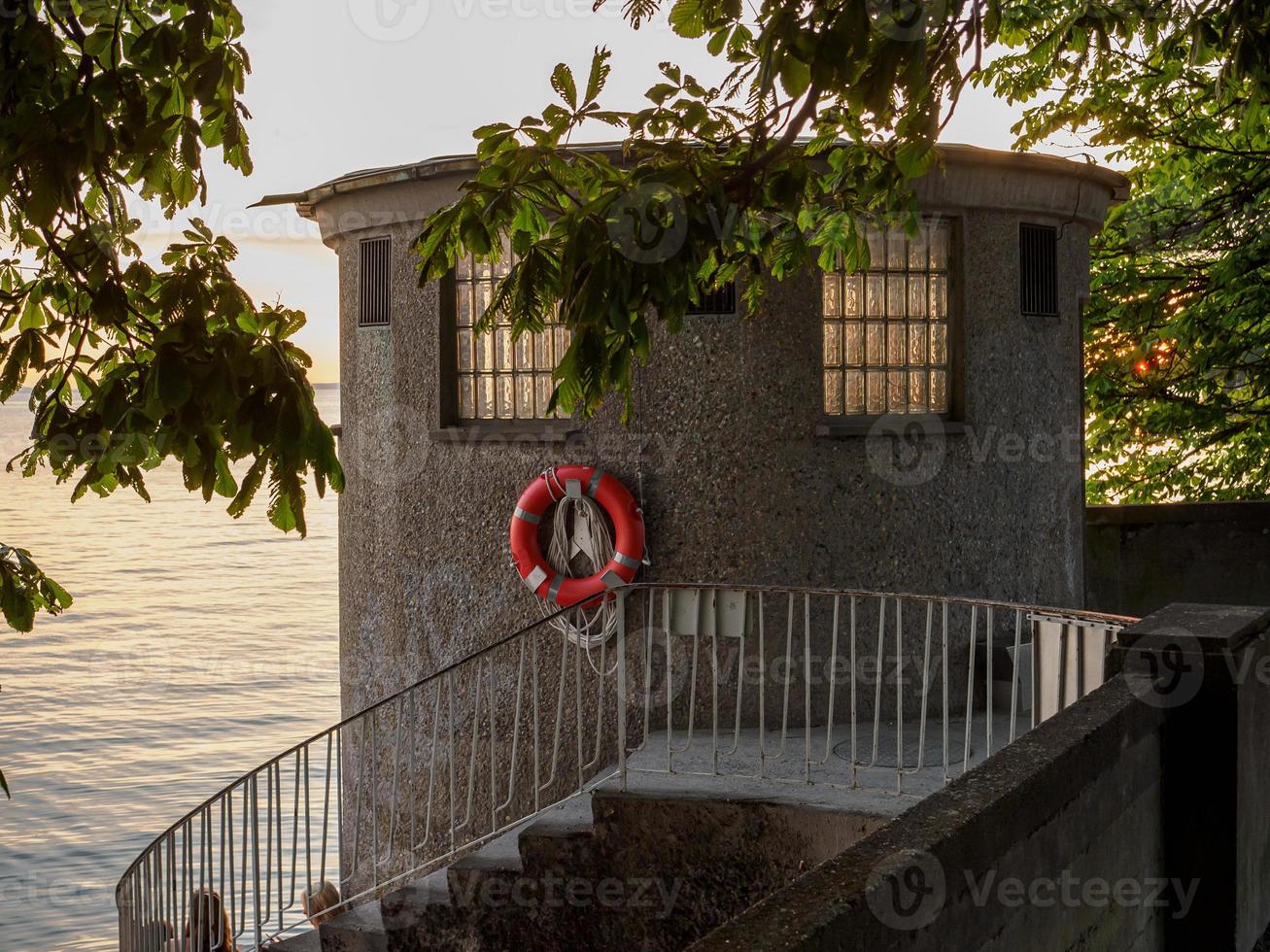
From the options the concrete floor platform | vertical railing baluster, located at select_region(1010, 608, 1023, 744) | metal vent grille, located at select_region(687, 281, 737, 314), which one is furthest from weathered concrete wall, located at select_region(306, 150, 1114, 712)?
vertical railing baluster, located at select_region(1010, 608, 1023, 744)

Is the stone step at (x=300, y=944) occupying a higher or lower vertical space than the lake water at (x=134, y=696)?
higher

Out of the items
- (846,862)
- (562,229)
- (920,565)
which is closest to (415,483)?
(920,565)

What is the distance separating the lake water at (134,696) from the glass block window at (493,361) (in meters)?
2.51

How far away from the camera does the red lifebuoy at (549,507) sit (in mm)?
8812

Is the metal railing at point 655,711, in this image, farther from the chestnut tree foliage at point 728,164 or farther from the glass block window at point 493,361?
the chestnut tree foliage at point 728,164

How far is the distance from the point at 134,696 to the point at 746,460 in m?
33.5

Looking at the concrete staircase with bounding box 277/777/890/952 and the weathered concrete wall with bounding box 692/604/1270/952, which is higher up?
the weathered concrete wall with bounding box 692/604/1270/952

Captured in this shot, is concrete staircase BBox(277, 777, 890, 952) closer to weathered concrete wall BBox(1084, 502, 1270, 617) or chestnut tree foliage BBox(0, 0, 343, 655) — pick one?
chestnut tree foliage BBox(0, 0, 343, 655)

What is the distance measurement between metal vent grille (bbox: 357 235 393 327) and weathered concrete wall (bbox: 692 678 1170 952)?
6147 mm

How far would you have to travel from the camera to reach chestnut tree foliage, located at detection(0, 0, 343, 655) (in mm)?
3732

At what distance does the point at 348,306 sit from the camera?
33.3 feet

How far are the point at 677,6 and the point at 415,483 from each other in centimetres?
538

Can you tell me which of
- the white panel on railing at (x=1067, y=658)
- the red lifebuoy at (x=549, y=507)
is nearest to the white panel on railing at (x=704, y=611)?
the red lifebuoy at (x=549, y=507)

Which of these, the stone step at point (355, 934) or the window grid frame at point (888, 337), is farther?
the window grid frame at point (888, 337)
